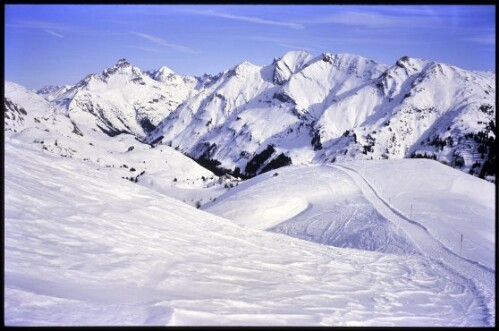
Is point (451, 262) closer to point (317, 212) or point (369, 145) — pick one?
point (317, 212)

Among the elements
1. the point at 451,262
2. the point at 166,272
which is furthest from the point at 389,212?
the point at 166,272

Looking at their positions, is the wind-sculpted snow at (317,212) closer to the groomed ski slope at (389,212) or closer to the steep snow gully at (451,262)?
the groomed ski slope at (389,212)

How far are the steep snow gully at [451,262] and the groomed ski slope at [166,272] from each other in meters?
0.22

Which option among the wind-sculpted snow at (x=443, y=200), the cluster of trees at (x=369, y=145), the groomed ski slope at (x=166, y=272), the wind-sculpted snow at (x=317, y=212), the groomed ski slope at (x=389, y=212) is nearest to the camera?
the groomed ski slope at (x=166, y=272)

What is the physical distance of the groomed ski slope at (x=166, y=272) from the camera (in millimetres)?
5594

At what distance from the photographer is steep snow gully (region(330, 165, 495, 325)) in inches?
373

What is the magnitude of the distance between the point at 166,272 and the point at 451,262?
34.1 feet

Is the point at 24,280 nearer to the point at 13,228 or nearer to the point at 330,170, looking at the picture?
the point at 13,228

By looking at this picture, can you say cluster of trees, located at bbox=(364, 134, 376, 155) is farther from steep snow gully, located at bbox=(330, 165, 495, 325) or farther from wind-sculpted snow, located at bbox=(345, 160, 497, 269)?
steep snow gully, located at bbox=(330, 165, 495, 325)

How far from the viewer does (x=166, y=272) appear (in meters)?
7.69

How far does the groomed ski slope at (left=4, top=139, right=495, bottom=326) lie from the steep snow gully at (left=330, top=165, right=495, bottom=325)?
0.22 metres

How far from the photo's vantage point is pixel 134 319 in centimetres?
522

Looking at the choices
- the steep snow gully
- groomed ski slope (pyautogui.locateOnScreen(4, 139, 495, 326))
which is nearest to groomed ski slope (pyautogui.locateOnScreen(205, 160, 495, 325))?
the steep snow gully

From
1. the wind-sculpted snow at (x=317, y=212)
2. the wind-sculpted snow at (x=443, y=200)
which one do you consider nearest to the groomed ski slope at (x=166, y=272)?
the wind-sculpted snow at (x=443, y=200)
